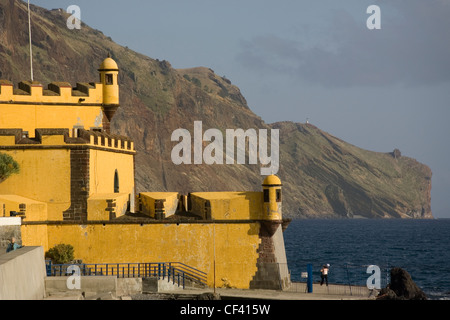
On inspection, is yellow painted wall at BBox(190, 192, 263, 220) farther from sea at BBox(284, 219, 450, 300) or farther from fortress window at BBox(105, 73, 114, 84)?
sea at BBox(284, 219, 450, 300)

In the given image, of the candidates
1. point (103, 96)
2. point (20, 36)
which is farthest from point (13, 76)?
point (103, 96)

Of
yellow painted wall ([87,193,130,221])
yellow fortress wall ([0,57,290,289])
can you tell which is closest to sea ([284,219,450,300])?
yellow fortress wall ([0,57,290,289])

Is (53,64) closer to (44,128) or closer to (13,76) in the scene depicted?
(13,76)

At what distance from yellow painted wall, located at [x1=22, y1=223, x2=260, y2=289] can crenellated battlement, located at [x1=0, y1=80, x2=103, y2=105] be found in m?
7.06

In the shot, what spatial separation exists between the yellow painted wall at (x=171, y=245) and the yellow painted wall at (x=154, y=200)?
3.07 feet

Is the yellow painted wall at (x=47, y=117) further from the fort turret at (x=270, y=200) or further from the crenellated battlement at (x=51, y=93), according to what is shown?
the fort turret at (x=270, y=200)

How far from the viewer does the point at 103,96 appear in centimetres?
4428

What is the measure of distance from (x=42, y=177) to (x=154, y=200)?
540 centimetres

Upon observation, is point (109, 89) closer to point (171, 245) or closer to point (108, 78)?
point (108, 78)

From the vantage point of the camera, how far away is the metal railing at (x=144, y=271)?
124 ft

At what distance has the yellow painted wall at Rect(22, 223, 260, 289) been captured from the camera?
1551 inches

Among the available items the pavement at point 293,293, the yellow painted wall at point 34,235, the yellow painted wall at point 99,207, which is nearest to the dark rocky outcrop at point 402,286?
the pavement at point 293,293
